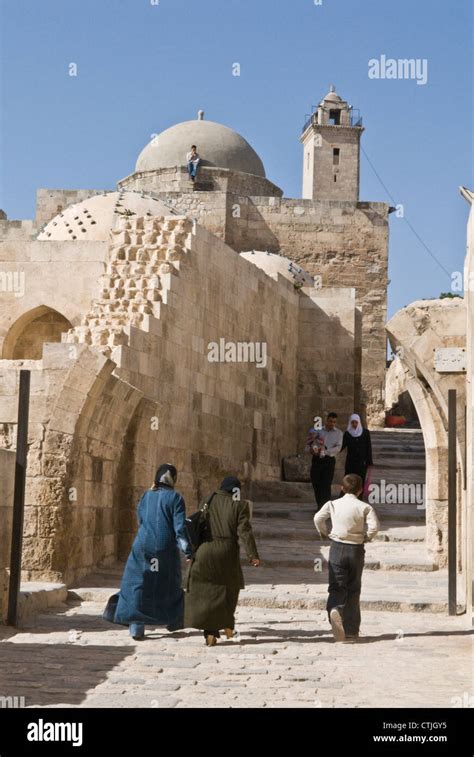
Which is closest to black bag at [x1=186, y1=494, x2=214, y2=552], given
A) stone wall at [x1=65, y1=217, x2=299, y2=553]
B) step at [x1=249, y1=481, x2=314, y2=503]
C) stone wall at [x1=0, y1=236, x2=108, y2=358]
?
stone wall at [x1=65, y1=217, x2=299, y2=553]

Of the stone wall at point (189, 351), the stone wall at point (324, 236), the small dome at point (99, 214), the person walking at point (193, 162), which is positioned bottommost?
the stone wall at point (189, 351)

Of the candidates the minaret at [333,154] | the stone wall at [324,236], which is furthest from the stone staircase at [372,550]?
the minaret at [333,154]

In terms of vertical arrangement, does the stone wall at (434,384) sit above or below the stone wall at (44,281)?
below

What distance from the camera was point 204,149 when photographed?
2905 cm

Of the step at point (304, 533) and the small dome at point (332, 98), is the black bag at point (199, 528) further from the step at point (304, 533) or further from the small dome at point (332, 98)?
the small dome at point (332, 98)

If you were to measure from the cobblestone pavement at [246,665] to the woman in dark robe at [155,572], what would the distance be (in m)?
0.16

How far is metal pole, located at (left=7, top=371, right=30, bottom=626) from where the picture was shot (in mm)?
7996

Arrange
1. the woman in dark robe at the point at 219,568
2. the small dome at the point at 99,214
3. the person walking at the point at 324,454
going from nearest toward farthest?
the woman in dark robe at the point at 219,568 → the person walking at the point at 324,454 → the small dome at the point at 99,214

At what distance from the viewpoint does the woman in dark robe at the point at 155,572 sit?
791cm

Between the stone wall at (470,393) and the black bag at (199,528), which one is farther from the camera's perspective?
the stone wall at (470,393)

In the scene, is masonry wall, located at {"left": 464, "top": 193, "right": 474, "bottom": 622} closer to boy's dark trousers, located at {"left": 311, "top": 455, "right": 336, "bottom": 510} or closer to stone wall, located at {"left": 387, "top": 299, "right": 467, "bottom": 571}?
stone wall, located at {"left": 387, "top": 299, "right": 467, "bottom": 571}
